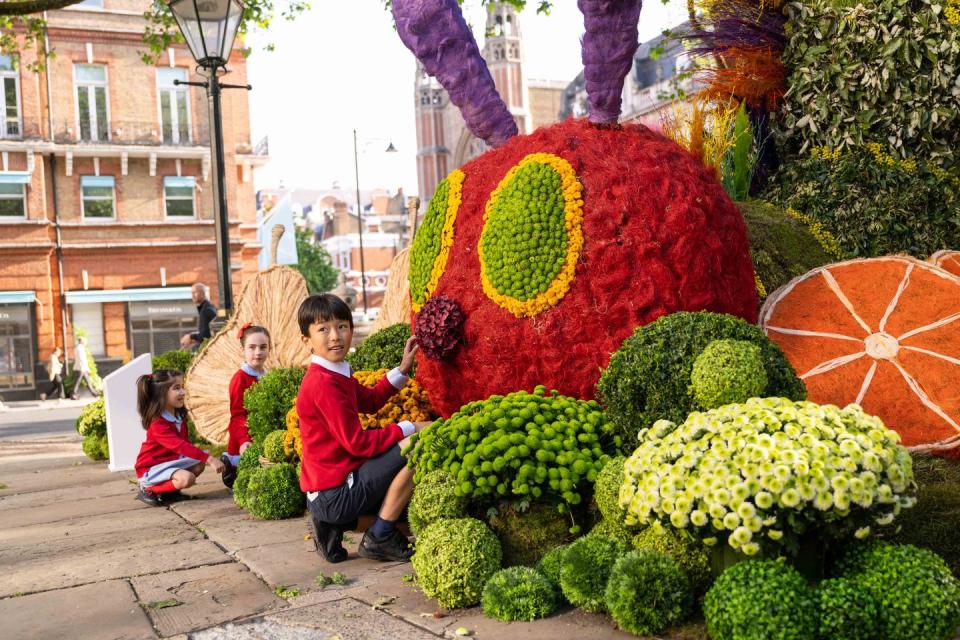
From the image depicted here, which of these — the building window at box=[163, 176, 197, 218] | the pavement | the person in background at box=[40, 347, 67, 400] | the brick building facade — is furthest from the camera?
the building window at box=[163, 176, 197, 218]

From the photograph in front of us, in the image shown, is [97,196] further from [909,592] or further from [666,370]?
[909,592]

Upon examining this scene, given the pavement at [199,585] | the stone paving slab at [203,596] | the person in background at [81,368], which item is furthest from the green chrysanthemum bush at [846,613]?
the person in background at [81,368]

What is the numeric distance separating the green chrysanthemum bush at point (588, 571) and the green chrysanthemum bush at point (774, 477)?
0.25m

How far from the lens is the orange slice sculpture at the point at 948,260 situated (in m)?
5.38

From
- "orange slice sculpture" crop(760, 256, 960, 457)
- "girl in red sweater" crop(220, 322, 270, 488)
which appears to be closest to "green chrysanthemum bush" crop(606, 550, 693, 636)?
"orange slice sculpture" crop(760, 256, 960, 457)

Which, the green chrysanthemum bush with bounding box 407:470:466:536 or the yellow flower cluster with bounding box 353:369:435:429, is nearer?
the green chrysanthemum bush with bounding box 407:470:466:536

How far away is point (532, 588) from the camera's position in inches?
134

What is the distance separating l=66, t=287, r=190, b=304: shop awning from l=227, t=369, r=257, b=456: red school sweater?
19.7m

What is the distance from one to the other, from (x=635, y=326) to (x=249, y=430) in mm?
3261

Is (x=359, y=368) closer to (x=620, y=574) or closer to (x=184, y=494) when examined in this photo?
(x=184, y=494)

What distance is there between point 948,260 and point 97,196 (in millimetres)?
24379

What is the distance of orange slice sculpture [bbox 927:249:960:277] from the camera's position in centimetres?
538

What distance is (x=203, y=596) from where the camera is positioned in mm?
4023

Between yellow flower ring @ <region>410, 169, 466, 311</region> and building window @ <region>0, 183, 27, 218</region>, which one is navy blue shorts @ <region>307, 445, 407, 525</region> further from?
building window @ <region>0, 183, 27, 218</region>
